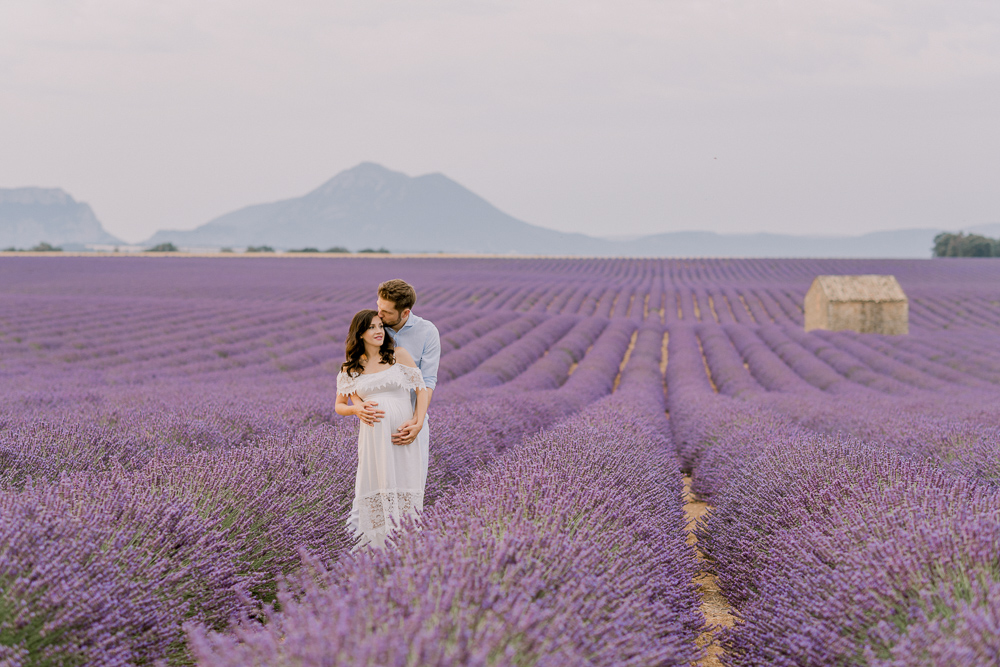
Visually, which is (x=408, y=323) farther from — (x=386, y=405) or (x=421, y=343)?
(x=386, y=405)

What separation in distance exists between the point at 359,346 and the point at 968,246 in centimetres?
7159

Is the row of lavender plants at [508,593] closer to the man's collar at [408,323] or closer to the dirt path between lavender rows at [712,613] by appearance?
the dirt path between lavender rows at [712,613]

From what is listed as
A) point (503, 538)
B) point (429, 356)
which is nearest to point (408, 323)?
point (429, 356)

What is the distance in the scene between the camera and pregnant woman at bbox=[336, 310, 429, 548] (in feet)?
9.77

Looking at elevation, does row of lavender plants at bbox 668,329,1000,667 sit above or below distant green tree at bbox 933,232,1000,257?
below

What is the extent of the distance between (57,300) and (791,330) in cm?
2252

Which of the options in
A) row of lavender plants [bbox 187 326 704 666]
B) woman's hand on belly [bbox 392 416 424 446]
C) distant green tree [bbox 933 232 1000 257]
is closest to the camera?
row of lavender plants [bbox 187 326 704 666]

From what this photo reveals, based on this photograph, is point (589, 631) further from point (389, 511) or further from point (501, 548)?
point (389, 511)

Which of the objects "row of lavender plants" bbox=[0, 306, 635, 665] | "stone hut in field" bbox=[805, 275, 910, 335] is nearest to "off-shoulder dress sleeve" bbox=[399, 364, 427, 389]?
"row of lavender plants" bbox=[0, 306, 635, 665]

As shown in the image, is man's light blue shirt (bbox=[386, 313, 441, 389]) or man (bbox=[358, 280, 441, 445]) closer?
man (bbox=[358, 280, 441, 445])

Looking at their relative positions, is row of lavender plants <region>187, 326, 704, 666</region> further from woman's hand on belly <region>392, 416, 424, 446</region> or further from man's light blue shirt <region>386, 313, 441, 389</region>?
man's light blue shirt <region>386, 313, 441, 389</region>

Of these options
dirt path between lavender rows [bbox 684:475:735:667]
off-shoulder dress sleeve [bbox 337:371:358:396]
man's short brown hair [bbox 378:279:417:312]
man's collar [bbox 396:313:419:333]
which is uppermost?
man's short brown hair [bbox 378:279:417:312]

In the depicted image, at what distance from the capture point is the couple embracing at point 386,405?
9.70ft

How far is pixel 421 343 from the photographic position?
3117 mm
